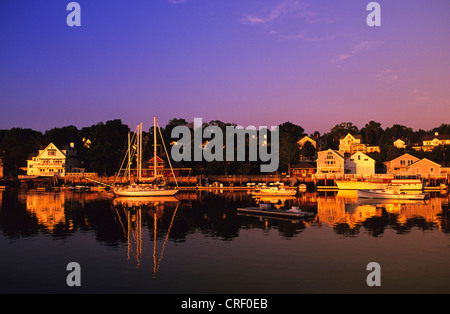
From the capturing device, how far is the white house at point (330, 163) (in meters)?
108

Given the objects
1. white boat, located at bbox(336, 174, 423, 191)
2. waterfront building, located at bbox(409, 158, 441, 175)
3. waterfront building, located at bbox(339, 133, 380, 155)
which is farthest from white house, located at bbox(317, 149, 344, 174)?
waterfront building, located at bbox(339, 133, 380, 155)

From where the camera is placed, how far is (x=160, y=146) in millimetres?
122625

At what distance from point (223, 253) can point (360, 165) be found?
91193 mm

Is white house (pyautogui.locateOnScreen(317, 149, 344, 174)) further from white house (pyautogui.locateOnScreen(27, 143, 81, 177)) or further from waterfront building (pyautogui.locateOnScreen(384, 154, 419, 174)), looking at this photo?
white house (pyautogui.locateOnScreen(27, 143, 81, 177))

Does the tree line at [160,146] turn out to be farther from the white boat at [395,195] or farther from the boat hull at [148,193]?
the white boat at [395,195]

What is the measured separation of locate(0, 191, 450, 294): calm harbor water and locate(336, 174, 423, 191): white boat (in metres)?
36.4

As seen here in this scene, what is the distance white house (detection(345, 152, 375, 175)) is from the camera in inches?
4326

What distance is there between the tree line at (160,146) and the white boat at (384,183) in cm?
2542

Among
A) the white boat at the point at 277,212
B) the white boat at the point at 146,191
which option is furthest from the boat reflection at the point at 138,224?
the white boat at the point at 277,212

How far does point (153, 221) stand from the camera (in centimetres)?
4275

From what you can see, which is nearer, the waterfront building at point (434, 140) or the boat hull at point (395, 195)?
the boat hull at point (395, 195)

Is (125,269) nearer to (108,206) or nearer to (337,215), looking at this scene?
(337,215)
